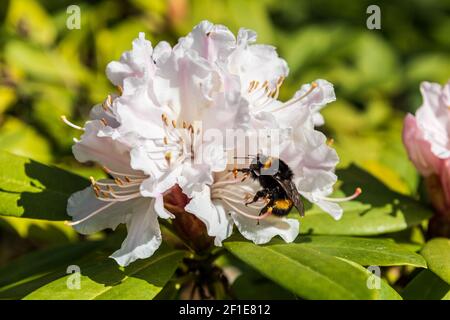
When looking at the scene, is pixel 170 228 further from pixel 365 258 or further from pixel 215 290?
pixel 365 258

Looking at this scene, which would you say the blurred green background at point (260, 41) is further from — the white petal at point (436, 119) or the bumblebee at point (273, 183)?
the bumblebee at point (273, 183)

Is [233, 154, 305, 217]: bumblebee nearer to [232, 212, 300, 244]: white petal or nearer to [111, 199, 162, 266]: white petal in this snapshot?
[232, 212, 300, 244]: white petal

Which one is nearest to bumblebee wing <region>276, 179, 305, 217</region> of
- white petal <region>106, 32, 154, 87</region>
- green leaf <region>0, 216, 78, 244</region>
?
white petal <region>106, 32, 154, 87</region>

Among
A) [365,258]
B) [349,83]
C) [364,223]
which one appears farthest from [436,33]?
[365,258]

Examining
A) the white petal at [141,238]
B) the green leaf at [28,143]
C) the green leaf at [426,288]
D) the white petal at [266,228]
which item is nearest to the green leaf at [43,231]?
the green leaf at [28,143]

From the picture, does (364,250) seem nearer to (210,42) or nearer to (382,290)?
(382,290)

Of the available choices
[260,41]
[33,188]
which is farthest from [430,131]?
[260,41]
